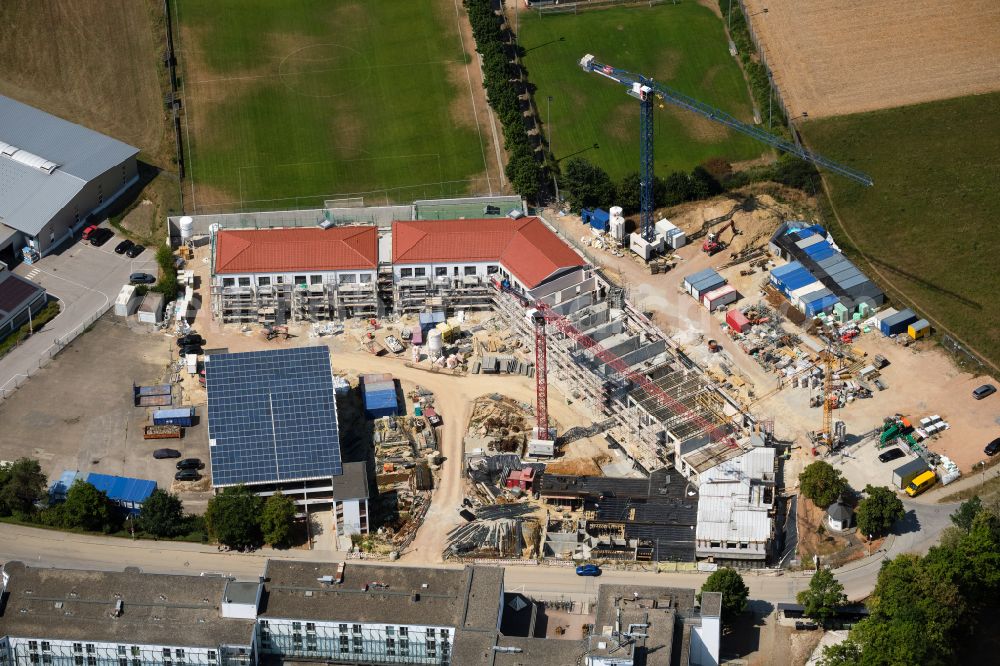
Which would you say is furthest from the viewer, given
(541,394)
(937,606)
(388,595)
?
(541,394)

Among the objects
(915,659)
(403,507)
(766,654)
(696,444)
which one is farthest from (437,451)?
(915,659)

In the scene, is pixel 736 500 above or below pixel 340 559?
above

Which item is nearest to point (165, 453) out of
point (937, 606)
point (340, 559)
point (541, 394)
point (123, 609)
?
point (340, 559)

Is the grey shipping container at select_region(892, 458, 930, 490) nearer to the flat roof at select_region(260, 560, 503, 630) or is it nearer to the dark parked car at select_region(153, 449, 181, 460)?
the flat roof at select_region(260, 560, 503, 630)

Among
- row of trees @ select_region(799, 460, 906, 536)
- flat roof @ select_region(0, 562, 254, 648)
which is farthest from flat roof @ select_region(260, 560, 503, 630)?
row of trees @ select_region(799, 460, 906, 536)

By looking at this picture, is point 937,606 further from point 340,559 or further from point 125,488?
point 125,488

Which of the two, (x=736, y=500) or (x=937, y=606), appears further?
(x=736, y=500)

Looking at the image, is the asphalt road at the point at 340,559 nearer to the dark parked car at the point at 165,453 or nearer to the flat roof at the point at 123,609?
the flat roof at the point at 123,609
